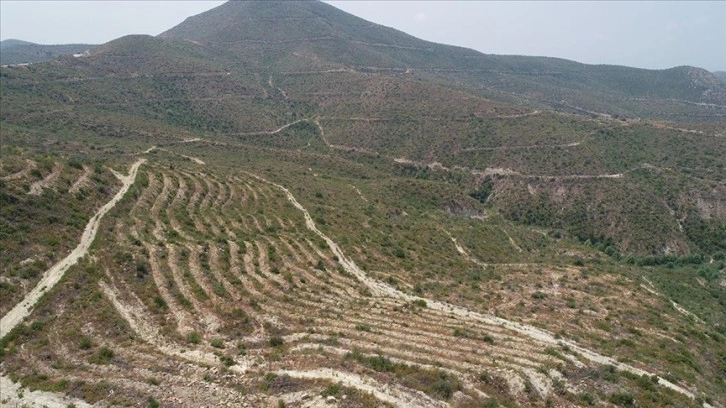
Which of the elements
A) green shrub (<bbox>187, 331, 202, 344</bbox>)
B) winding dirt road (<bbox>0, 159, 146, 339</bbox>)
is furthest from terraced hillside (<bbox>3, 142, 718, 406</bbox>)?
winding dirt road (<bbox>0, 159, 146, 339</bbox>)

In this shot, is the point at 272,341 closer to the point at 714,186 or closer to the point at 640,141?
the point at 714,186

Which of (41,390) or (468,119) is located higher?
(468,119)

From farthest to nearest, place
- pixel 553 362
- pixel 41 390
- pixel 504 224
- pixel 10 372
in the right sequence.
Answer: pixel 504 224
pixel 553 362
pixel 10 372
pixel 41 390

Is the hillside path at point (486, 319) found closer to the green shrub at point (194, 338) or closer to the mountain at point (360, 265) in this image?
the mountain at point (360, 265)

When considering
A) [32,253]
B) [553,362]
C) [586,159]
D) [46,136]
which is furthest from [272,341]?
[586,159]

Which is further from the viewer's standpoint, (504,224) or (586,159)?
(586,159)

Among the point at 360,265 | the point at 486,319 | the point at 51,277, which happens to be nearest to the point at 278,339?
the point at 486,319

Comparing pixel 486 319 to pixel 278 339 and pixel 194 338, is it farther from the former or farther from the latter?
pixel 194 338
